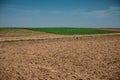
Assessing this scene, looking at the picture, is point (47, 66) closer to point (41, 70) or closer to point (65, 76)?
point (41, 70)

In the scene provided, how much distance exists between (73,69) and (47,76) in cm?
160

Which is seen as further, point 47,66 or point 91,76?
point 47,66

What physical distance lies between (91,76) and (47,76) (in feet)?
6.57

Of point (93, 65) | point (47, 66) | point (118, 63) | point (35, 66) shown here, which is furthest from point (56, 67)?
point (118, 63)

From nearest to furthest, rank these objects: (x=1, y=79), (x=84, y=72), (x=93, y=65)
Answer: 1. (x=1, y=79)
2. (x=84, y=72)
3. (x=93, y=65)

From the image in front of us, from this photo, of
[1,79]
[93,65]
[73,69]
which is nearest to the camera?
[1,79]

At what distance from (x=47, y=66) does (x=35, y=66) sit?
0.68 meters

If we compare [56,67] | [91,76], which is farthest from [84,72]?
[56,67]

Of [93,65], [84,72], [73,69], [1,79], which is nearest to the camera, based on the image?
[1,79]

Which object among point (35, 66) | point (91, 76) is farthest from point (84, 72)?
point (35, 66)

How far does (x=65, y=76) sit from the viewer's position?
266 inches

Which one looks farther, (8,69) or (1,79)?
(8,69)

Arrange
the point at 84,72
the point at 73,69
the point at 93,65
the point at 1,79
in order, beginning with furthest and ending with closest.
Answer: the point at 93,65 → the point at 73,69 → the point at 84,72 → the point at 1,79

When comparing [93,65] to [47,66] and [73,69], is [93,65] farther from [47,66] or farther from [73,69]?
[47,66]
